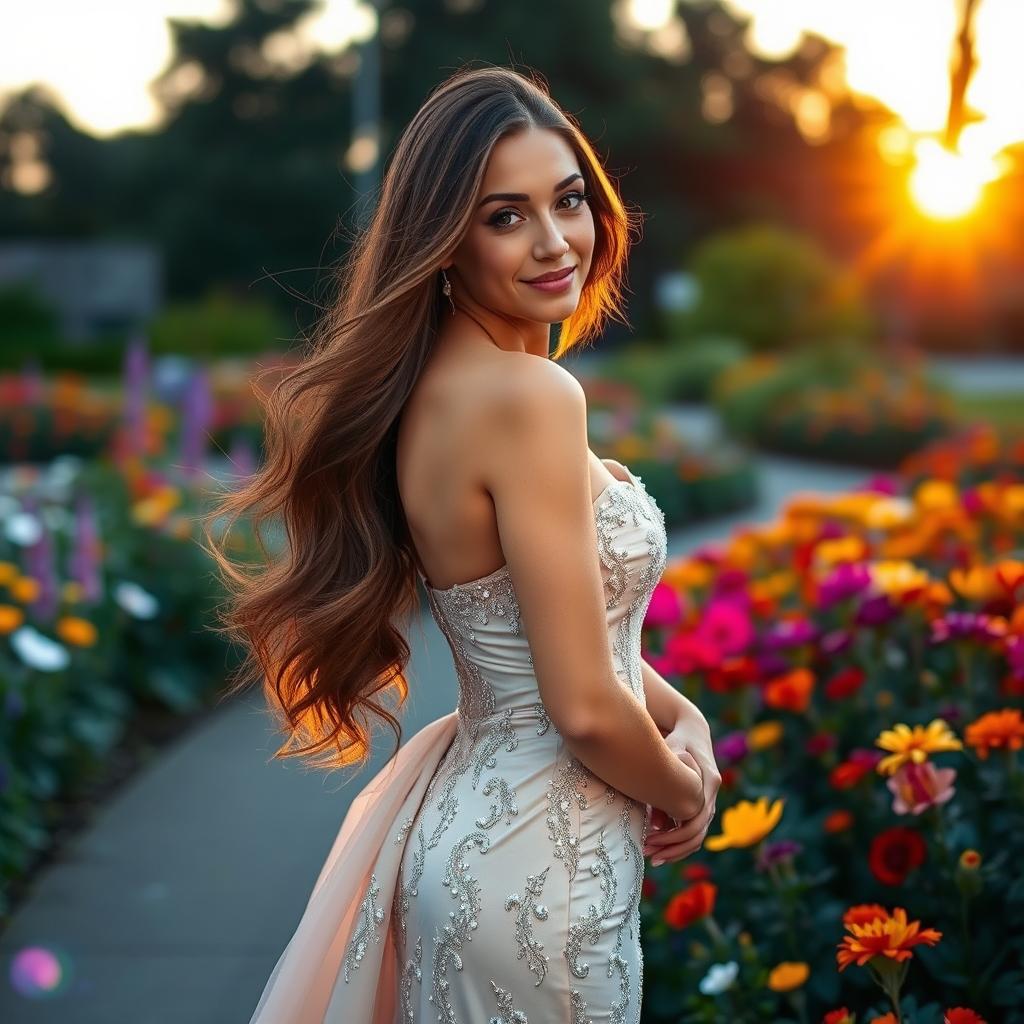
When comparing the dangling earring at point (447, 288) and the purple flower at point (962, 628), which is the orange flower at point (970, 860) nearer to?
the purple flower at point (962, 628)

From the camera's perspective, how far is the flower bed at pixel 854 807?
2.39 meters

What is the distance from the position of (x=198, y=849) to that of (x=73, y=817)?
53 cm

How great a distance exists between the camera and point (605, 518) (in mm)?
1804

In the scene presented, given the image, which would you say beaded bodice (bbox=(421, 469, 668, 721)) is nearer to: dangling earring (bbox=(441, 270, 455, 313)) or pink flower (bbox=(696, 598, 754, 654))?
dangling earring (bbox=(441, 270, 455, 313))

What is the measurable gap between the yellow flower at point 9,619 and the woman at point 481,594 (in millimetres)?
2491

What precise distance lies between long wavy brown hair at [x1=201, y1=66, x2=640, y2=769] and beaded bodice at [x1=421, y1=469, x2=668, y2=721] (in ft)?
0.49

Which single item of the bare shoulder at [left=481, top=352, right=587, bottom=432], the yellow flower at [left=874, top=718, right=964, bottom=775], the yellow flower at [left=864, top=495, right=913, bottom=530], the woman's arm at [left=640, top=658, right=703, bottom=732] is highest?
the bare shoulder at [left=481, top=352, right=587, bottom=432]

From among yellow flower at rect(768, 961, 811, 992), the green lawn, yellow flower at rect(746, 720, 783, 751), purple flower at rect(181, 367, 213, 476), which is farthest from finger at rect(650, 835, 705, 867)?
the green lawn

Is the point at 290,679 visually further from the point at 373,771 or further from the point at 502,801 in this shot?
the point at 373,771

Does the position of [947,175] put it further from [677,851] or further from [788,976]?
[788,976]

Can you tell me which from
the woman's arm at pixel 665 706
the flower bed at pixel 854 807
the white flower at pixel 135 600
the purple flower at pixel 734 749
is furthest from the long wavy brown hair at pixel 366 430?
the white flower at pixel 135 600

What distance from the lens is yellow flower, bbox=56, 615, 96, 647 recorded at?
4.63 m

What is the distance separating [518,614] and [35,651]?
278 centimetres

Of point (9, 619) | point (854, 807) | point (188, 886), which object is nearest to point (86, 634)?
point (9, 619)
